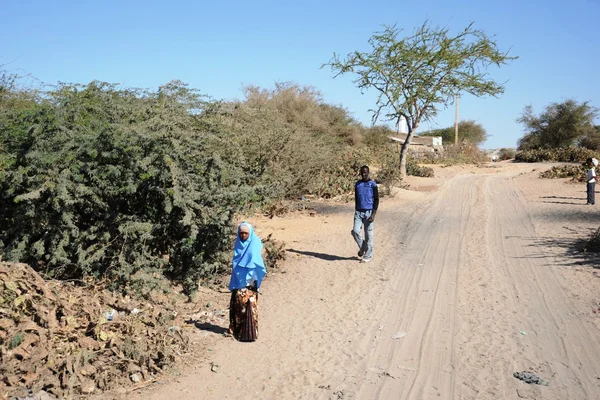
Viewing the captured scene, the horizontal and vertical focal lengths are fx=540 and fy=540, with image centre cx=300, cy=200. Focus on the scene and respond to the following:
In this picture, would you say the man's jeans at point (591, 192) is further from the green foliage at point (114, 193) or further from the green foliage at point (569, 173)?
the green foliage at point (114, 193)

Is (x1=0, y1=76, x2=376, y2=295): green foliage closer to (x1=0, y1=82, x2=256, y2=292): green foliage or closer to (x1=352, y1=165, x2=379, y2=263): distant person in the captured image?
(x1=0, y1=82, x2=256, y2=292): green foliage

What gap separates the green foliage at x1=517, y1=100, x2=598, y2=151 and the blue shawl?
5041 cm

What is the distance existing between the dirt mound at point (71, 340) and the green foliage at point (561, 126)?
51339 mm

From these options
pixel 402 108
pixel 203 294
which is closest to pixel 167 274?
pixel 203 294

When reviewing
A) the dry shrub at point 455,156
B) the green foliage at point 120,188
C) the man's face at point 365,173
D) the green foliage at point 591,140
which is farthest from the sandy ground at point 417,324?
the green foliage at point 591,140

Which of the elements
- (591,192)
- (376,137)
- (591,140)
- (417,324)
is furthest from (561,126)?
(417,324)

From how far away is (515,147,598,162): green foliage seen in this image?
3931 cm

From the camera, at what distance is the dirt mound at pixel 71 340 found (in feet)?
15.8

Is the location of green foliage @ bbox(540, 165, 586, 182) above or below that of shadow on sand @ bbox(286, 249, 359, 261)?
above

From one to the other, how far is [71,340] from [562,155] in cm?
4277

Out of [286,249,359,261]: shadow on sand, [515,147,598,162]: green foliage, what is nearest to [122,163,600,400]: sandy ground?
[286,249,359,261]: shadow on sand

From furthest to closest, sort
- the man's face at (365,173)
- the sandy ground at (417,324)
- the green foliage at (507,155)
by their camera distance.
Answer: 1. the green foliage at (507,155)
2. the man's face at (365,173)
3. the sandy ground at (417,324)

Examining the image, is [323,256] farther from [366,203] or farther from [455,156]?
[455,156]

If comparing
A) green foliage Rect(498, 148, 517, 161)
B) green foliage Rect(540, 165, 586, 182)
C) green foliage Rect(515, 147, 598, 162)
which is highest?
green foliage Rect(498, 148, 517, 161)
